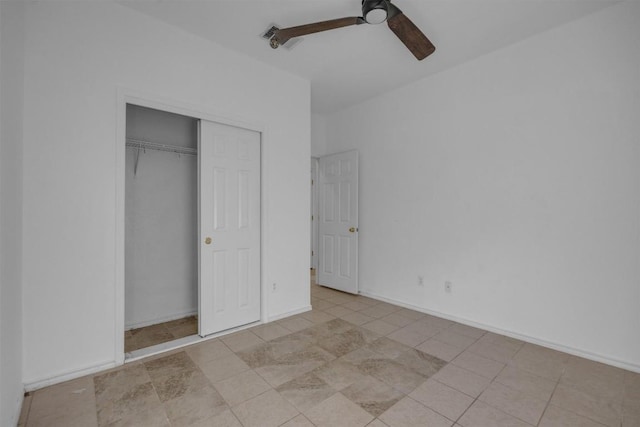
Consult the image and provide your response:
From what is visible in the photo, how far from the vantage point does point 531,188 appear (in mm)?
2865

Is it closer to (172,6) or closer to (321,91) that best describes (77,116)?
(172,6)

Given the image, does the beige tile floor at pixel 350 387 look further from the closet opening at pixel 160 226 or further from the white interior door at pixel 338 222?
the white interior door at pixel 338 222

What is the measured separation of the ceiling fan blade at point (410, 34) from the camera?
2109mm

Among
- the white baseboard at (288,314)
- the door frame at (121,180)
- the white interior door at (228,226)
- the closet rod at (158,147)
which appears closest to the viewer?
the door frame at (121,180)

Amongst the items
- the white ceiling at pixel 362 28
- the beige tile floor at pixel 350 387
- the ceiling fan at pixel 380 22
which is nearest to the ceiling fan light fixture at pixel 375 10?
the ceiling fan at pixel 380 22

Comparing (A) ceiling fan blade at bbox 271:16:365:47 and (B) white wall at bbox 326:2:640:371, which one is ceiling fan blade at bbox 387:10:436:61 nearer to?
(A) ceiling fan blade at bbox 271:16:365:47

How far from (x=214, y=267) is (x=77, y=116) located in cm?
165

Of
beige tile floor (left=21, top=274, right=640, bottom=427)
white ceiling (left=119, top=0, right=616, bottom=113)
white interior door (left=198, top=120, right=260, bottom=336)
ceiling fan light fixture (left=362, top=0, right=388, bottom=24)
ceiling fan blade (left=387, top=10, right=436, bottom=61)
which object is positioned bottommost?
beige tile floor (left=21, top=274, right=640, bottom=427)

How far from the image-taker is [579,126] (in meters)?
2.61

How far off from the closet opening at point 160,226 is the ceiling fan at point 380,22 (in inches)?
60.3

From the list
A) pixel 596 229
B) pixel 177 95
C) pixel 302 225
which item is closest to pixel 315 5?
pixel 177 95

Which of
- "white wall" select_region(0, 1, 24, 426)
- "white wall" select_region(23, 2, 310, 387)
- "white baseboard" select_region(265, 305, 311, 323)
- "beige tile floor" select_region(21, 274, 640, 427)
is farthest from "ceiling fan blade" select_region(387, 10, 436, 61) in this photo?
"white baseboard" select_region(265, 305, 311, 323)

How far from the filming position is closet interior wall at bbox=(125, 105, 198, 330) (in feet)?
10.5

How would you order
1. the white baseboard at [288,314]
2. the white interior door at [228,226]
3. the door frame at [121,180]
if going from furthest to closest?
the white baseboard at [288,314] < the white interior door at [228,226] < the door frame at [121,180]
